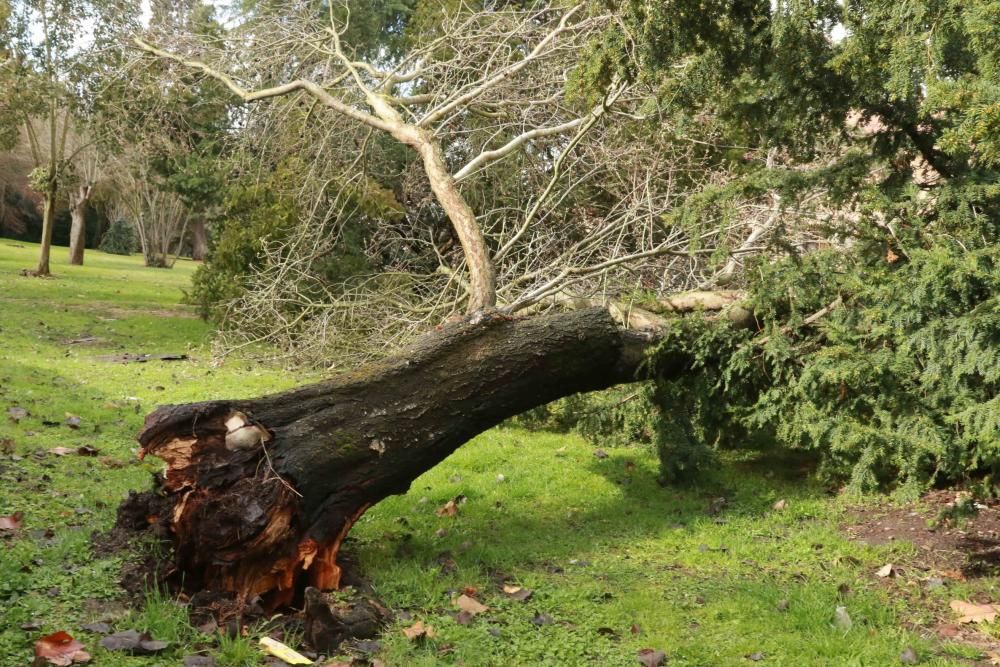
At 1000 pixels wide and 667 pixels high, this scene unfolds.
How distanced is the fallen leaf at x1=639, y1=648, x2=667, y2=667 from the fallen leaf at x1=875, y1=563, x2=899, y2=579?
5.73 ft

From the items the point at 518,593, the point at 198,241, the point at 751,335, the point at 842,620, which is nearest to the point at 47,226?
the point at 751,335

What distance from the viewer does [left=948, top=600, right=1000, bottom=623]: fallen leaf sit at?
4.37 meters

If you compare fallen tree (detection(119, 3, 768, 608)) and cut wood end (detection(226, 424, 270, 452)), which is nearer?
fallen tree (detection(119, 3, 768, 608))

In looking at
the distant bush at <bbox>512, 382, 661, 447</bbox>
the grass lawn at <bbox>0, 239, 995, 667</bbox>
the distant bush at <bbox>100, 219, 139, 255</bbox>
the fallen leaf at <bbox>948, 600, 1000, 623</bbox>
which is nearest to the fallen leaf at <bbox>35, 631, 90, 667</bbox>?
the grass lawn at <bbox>0, 239, 995, 667</bbox>

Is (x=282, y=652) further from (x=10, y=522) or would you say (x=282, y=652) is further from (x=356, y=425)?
(x=10, y=522)

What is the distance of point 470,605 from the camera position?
14.5 feet

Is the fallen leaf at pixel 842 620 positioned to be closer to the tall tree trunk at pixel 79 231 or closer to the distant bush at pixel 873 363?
the distant bush at pixel 873 363

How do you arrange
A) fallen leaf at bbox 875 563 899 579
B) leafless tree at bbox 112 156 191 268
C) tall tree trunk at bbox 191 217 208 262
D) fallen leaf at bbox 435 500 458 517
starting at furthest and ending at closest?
tall tree trunk at bbox 191 217 208 262 → leafless tree at bbox 112 156 191 268 → fallen leaf at bbox 435 500 458 517 → fallen leaf at bbox 875 563 899 579

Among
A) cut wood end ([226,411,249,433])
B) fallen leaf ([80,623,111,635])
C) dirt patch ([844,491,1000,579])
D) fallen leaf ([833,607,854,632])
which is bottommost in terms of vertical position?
fallen leaf ([80,623,111,635])

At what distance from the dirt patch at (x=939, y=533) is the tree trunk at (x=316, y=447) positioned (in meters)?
2.36

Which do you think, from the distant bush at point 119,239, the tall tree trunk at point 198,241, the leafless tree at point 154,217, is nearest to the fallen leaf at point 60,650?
the leafless tree at point 154,217

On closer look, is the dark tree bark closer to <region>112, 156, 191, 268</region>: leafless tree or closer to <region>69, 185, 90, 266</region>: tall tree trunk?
<region>69, 185, 90, 266</region>: tall tree trunk

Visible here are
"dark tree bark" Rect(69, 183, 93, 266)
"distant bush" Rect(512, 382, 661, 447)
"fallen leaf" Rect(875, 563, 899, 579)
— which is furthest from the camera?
"dark tree bark" Rect(69, 183, 93, 266)

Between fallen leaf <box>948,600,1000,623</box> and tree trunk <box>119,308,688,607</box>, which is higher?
tree trunk <box>119,308,688,607</box>
